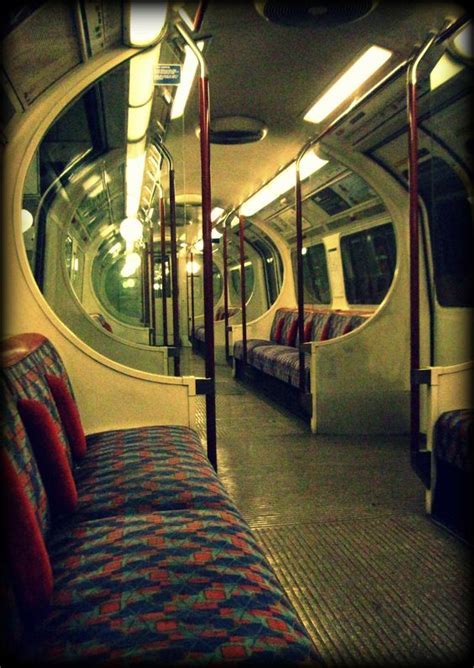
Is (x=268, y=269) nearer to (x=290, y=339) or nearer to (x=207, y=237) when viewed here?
(x=290, y=339)

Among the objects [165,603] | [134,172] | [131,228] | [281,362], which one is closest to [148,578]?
[165,603]

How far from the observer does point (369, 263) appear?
7.95 m

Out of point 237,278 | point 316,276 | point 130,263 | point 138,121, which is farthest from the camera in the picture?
point 237,278

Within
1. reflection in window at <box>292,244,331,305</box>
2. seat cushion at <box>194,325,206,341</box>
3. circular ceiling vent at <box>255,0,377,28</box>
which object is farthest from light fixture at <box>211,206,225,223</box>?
circular ceiling vent at <box>255,0,377,28</box>

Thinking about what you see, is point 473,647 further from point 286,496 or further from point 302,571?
point 286,496

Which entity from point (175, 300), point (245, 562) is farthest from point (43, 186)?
point (245, 562)

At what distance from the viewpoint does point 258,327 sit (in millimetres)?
10289

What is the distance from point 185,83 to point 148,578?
417cm

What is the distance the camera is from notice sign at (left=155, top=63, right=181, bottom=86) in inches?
154

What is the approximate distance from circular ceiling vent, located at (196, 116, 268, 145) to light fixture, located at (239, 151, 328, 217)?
484mm

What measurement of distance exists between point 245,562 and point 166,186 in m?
8.12

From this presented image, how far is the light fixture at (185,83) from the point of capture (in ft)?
14.1

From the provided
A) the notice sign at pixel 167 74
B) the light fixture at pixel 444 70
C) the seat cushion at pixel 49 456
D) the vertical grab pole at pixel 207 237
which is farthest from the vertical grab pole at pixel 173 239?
the seat cushion at pixel 49 456

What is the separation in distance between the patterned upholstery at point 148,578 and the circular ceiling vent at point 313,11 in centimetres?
228
